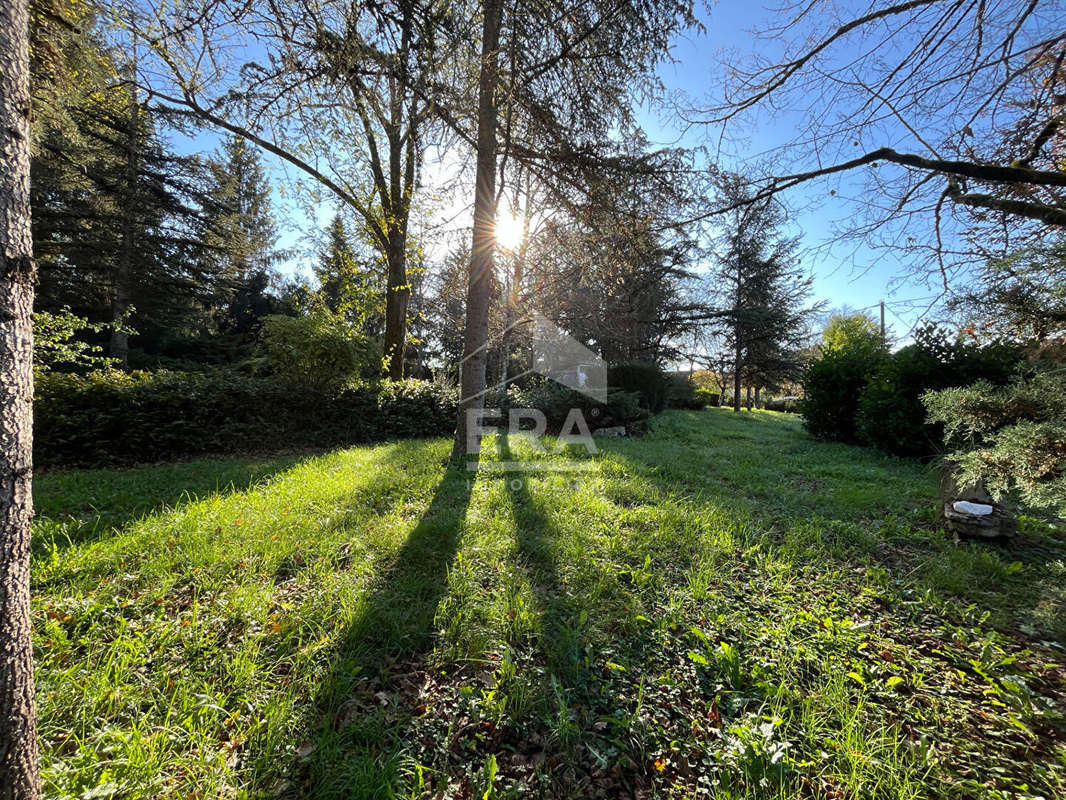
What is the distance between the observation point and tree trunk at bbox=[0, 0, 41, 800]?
0.86 metres

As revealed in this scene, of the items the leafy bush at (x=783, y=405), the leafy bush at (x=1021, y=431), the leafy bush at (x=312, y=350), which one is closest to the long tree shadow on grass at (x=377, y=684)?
the leafy bush at (x=1021, y=431)

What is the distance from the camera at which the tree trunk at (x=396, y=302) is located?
893cm

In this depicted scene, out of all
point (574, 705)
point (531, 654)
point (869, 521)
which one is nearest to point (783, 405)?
point (869, 521)

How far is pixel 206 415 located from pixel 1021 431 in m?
9.17

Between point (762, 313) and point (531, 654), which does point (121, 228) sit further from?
point (762, 313)

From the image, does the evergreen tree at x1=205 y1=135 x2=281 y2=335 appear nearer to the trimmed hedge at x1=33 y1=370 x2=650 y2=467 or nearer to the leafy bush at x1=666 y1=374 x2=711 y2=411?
the trimmed hedge at x1=33 y1=370 x2=650 y2=467

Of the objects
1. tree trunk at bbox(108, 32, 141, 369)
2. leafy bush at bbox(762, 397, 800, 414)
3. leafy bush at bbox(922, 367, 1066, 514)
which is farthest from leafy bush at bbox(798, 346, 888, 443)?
tree trunk at bbox(108, 32, 141, 369)

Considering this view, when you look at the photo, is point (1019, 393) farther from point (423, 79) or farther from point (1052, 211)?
point (423, 79)

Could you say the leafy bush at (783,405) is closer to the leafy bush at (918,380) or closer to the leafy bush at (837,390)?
the leafy bush at (837,390)

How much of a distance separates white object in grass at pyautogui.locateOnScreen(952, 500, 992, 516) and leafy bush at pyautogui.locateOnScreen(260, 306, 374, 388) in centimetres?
875

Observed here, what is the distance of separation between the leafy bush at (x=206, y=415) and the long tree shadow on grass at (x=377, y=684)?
5.12m

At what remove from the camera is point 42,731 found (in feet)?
4.39

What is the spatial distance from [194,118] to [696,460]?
10.8m

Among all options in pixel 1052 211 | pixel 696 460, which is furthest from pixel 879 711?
pixel 696 460
